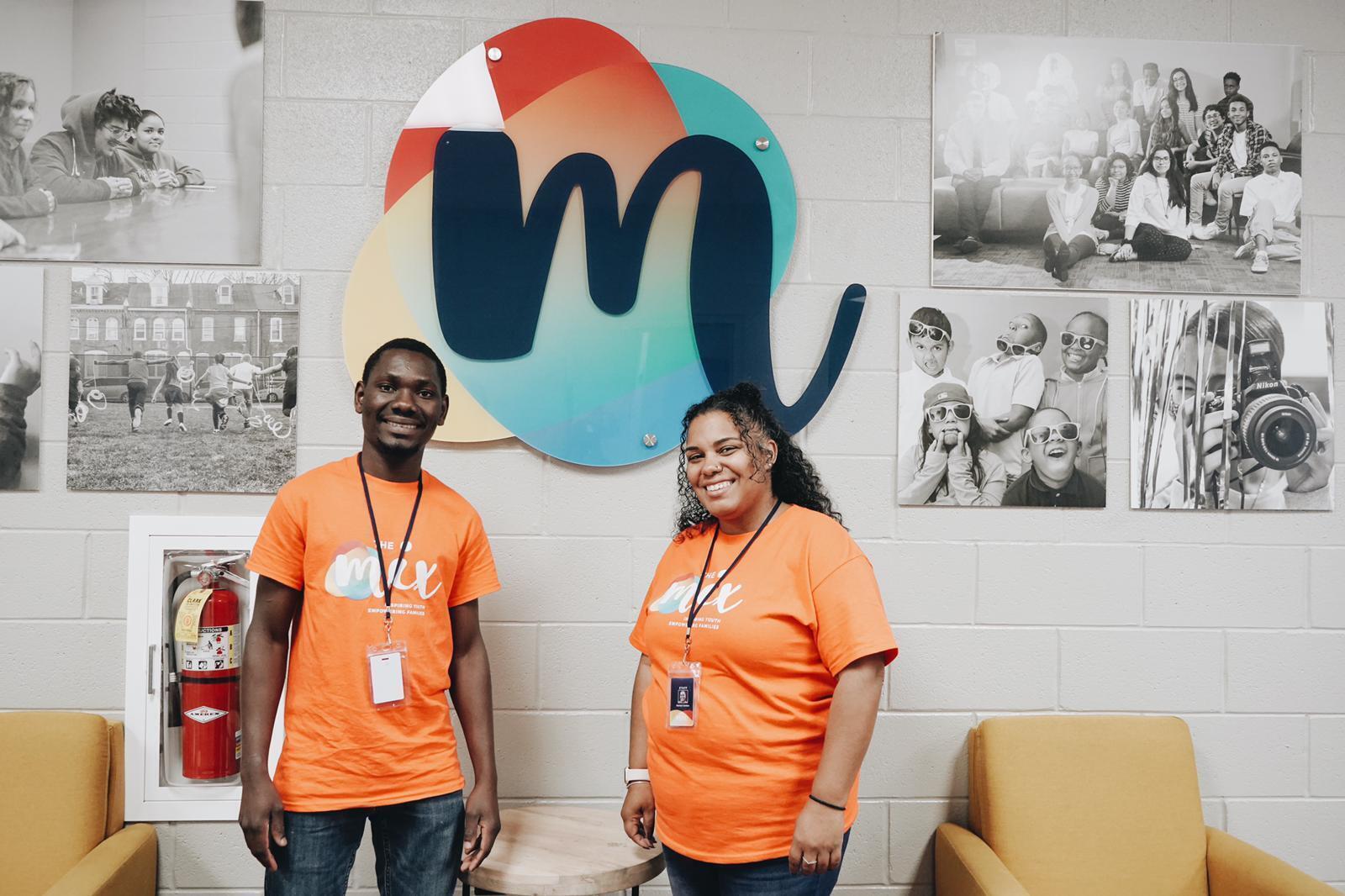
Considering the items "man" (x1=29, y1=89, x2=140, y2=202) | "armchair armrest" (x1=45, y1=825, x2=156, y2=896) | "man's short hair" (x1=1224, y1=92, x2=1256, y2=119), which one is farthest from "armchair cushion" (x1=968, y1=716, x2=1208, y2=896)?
"man" (x1=29, y1=89, x2=140, y2=202)

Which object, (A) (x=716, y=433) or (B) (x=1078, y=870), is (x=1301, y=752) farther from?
(A) (x=716, y=433)

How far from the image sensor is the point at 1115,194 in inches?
93.6

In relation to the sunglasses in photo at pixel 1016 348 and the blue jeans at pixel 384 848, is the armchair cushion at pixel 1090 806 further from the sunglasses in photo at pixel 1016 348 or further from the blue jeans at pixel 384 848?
the blue jeans at pixel 384 848

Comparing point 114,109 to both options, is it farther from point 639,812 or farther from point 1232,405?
point 1232,405

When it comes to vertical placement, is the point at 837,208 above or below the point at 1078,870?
above

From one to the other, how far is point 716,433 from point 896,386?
879 mm

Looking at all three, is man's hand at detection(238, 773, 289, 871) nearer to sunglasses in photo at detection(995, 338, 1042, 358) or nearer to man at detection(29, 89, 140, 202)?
man at detection(29, 89, 140, 202)

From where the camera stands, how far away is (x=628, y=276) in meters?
2.29

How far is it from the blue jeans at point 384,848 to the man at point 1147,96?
2457 mm

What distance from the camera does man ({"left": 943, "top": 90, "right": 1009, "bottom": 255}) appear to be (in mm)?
2354

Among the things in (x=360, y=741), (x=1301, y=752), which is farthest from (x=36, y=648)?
(x=1301, y=752)

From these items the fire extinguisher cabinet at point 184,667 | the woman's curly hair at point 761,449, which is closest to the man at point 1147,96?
the woman's curly hair at point 761,449

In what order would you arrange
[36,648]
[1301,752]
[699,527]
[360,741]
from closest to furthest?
[360,741]
[699,527]
[36,648]
[1301,752]

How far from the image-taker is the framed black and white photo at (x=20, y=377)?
2.20 metres
